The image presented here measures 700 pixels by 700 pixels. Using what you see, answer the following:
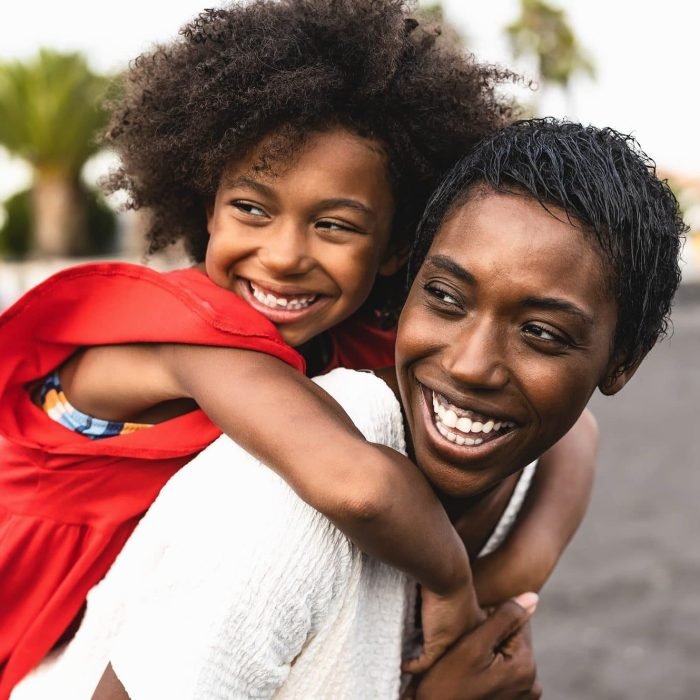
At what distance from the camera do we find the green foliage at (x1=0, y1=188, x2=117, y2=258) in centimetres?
3094

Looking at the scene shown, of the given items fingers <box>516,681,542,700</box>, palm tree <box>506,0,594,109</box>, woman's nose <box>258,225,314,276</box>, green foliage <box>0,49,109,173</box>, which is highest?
palm tree <box>506,0,594,109</box>

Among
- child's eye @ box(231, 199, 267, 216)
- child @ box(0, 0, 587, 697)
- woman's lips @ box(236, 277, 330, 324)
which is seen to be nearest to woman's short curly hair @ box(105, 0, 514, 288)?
child @ box(0, 0, 587, 697)

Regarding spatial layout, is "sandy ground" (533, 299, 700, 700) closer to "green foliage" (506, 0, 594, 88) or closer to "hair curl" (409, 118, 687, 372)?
"hair curl" (409, 118, 687, 372)

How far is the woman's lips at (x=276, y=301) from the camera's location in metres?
2.58

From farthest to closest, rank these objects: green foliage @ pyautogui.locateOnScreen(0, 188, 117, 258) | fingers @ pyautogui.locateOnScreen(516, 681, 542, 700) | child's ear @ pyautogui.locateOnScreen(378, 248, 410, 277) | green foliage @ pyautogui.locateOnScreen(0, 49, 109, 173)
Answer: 1. green foliage @ pyautogui.locateOnScreen(0, 188, 117, 258)
2. green foliage @ pyautogui.locateOnScreen(0, 49, 109, 173)
3. child's ear @ pyautogui.locateOnScreen(378, 248, 410, 277)
4. fingers @ pyautogui.locateOnScreen(516, 681, 542, 700)

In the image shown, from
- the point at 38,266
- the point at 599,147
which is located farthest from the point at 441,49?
the point at 38,266

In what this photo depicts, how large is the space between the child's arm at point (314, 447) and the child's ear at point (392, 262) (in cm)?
60

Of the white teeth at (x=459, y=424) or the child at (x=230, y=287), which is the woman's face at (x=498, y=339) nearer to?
the white teeth at (x=459, y=424)

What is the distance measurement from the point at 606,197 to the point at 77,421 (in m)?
1.30

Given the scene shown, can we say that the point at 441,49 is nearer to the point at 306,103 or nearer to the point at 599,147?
the point at 306,103

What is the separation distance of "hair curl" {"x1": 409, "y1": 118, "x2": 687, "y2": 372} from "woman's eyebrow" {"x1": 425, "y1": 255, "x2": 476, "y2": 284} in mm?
128

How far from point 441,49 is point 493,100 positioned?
0.21 m

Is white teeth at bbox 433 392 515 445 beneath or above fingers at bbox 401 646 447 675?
above

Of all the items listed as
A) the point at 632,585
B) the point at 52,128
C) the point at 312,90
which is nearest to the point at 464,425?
the point at 312,90
